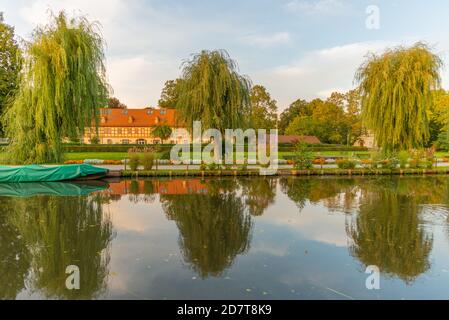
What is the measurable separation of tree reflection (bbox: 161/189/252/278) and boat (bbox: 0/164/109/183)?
6311 millimetres

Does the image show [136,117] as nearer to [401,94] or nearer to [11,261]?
[401,94]

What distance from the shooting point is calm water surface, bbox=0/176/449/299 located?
452cm

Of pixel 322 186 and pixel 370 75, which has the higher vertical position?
pixel 370 75

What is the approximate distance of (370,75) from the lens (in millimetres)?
21469

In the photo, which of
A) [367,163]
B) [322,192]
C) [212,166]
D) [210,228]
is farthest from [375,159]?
[210,228]

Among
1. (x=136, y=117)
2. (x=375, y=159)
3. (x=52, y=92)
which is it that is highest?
(x=136, y=117)

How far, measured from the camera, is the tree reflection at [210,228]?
5555 mm

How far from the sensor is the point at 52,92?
52.0 ft

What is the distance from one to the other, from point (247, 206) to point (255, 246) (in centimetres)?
389

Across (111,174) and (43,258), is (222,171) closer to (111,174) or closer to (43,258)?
(111,174)

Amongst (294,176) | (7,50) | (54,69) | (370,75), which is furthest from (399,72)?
(7,50)

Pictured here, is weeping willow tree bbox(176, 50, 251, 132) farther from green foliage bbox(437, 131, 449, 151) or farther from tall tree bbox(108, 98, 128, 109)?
tall tree bbox(108, 98, 128, 109)

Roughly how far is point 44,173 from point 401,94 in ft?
70.5
